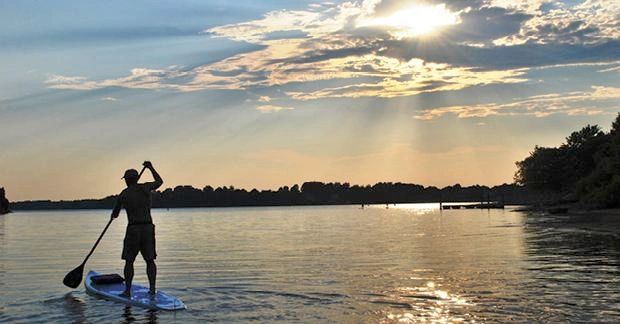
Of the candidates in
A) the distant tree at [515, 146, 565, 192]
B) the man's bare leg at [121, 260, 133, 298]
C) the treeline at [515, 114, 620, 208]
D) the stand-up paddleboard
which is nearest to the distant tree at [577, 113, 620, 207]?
the treeline at [515, 114, 620, 208]

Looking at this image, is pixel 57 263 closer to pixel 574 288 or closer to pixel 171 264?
pixel 171 264

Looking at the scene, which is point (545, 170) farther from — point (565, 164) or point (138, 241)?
point (138, 241)

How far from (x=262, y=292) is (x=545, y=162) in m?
135

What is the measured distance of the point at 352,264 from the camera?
25.9 meters

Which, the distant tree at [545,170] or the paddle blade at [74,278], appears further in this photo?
the distant tree at [545,170]

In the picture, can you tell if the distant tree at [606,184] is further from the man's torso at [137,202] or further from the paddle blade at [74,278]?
the man's torso at [137,202]

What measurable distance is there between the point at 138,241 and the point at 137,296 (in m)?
1.58

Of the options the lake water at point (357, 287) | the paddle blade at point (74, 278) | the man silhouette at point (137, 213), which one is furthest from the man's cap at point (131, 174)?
the paddle blade at point (74, 278)

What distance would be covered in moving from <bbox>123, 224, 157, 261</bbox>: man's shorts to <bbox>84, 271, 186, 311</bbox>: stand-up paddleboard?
0.99 metres

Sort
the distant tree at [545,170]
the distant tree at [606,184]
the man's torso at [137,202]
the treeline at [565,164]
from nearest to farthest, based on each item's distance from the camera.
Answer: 1. the man's torso at [137,202]
2. the distant tree at [606,184]
3. the treeline at [565,164]
4. the distant tree at [545,170]

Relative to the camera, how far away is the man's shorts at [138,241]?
597 inches

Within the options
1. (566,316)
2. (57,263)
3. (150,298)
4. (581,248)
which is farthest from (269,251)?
(566,316)

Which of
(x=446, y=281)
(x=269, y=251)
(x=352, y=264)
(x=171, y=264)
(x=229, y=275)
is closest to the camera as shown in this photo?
(x=446, y=281)

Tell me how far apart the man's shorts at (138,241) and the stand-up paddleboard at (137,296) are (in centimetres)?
99
